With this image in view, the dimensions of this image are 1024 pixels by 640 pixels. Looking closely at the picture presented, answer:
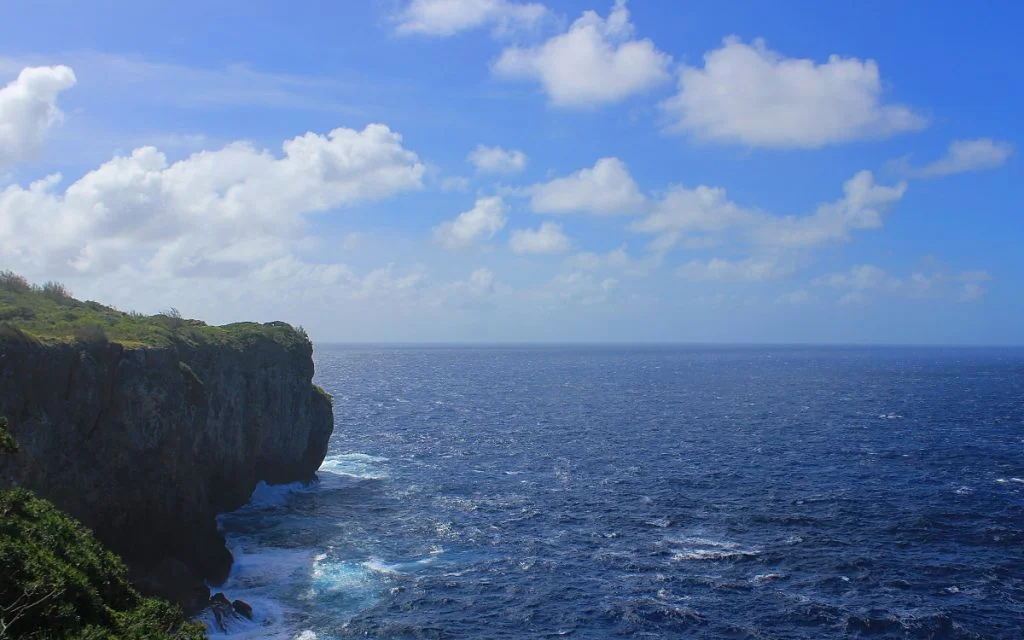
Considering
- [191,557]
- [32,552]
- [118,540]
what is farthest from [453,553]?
[32,552]

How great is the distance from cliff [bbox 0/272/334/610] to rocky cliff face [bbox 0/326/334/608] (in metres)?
0.08

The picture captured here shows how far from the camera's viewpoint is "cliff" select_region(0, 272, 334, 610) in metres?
46.4

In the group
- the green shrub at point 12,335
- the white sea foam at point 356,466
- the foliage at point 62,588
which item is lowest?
the white sea foam at point 356,466

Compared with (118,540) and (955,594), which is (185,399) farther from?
(955,594)

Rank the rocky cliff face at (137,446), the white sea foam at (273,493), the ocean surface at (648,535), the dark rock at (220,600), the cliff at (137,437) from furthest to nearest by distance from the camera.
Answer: the white sea foam at (273,493) < the cliff at (137,437) < the rocky cliff face at (137,446) < the dark rock at (220,600) < the ocean surface at (648,535)

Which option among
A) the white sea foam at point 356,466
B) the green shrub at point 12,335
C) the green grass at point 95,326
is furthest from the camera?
the white sea foam at point 356,466

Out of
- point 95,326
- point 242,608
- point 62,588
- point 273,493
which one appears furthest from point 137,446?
point 62,588

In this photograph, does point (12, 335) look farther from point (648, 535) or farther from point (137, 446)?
point (648, 535)

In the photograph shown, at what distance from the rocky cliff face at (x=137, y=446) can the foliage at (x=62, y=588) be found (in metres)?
14.8

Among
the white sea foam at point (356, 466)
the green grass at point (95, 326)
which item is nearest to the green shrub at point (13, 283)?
the green grass at point (95, 326)

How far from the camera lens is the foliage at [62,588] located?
22.3 meters

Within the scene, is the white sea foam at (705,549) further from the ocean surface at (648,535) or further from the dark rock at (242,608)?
the dark rock at (242,608)

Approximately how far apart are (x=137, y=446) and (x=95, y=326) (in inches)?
398

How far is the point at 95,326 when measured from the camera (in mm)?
55188
